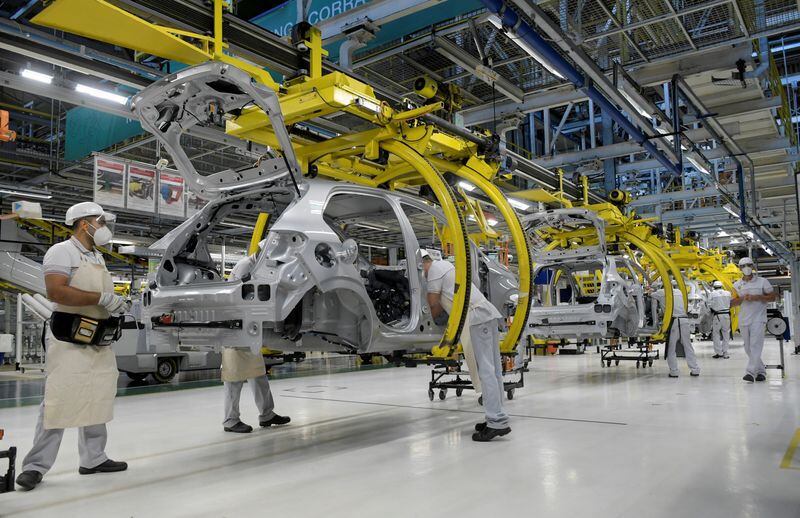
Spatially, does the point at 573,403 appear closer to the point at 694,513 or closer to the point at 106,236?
the point at 694,513

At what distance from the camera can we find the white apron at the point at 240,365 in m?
5.59

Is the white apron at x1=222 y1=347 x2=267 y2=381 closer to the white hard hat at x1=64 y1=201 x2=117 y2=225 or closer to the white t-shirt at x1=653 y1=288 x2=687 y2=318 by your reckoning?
the white hard hat at x1=64 y1=201 x2=117 y2=225

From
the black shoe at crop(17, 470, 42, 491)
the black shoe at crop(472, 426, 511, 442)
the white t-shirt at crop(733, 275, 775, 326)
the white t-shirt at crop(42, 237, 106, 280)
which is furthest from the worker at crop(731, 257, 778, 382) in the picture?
the black shoe at crop(17, 470, 42, 491)

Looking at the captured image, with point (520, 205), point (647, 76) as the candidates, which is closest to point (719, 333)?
point (520, 205)

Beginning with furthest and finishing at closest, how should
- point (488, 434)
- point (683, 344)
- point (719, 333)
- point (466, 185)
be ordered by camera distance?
point (719, 333)
point (683, 344)
point (466, 185)
point (488, 434)

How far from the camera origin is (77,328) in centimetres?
383

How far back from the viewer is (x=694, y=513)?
10.1ft

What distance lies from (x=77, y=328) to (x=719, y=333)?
16199mm

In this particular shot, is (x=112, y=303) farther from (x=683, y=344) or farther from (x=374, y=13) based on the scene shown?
(x=683, y=344)

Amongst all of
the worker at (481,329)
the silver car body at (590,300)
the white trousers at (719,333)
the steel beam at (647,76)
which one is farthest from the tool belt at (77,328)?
the white trousers at (719,333)

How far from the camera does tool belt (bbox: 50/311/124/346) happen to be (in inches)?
150

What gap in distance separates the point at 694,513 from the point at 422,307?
264 cm

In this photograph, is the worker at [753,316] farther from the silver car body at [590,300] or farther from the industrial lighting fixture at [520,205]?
the industrial lighting fixture at [520,205]

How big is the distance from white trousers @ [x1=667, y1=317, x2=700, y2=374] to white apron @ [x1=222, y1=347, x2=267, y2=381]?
7756 millimetres
